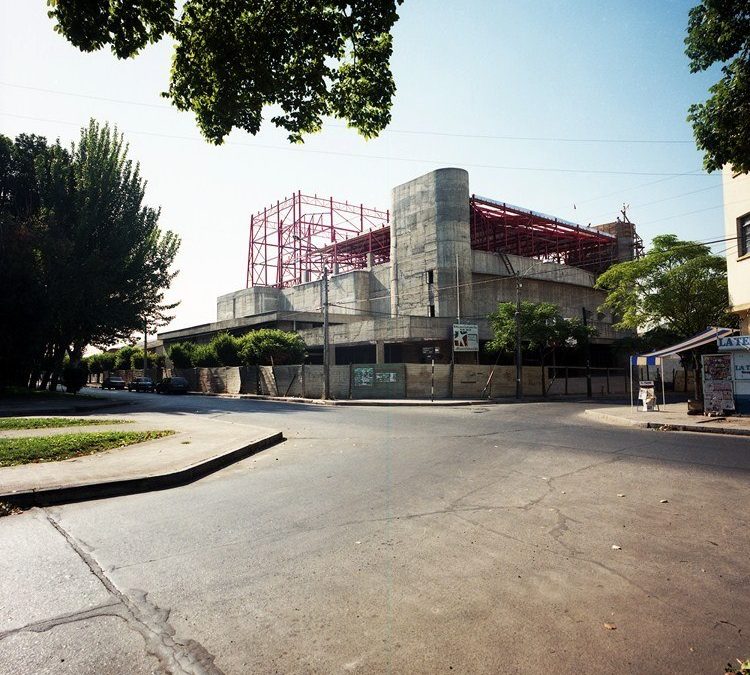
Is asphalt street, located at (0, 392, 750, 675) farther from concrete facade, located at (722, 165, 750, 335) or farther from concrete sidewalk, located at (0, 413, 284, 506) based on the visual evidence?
concrete facade, located at (722, 165, 750, 335)

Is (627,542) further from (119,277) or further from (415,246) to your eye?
(415,246)

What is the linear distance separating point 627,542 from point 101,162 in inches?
1361

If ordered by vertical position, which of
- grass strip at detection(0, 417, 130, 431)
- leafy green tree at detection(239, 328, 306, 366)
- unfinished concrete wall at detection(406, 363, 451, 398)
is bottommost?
grass strip at detection(0, 417, 130, 431)

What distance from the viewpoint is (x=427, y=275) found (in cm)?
4562

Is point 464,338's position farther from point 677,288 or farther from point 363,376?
point 677,288

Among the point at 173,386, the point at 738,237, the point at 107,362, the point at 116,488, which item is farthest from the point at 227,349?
the point at 107,362

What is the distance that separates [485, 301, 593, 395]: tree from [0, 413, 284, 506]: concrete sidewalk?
27355 mm

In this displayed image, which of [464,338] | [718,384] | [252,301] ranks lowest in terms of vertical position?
[718,384]

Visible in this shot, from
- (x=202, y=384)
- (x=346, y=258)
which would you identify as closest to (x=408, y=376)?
(x=202, y=384)

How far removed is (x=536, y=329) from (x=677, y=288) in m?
9.66

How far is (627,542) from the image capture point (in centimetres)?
461

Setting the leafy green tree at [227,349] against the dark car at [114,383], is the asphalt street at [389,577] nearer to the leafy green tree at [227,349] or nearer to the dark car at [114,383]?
the leafy green tree at [227,349]

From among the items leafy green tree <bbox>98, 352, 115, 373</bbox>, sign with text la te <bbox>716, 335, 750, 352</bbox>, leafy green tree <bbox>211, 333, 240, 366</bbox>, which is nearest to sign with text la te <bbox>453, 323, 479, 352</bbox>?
leafy green tree <bbox>211, 333, 240, 366</bbox>

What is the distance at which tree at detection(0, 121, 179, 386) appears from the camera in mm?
24531
